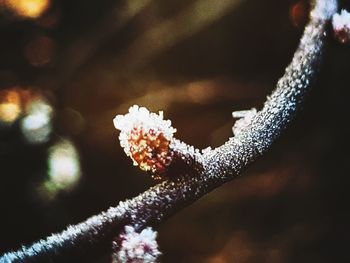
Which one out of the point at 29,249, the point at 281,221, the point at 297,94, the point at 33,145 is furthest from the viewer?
the point at 281,221

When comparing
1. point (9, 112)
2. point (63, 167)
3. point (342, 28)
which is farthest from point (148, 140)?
point (9, 112)

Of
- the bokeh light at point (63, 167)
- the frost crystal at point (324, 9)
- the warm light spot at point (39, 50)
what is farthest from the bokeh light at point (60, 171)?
the frost crystal at point (324, 9)

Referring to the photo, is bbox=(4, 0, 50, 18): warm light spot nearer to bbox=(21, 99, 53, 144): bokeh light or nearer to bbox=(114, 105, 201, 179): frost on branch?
bbox=(21, 99, 53, 144): bokeh light

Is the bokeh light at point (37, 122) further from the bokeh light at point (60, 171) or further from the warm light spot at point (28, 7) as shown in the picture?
the warm light spot at point (28, 7)

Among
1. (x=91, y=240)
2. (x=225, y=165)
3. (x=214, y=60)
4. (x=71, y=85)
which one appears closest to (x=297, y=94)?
(x=225, y=165)

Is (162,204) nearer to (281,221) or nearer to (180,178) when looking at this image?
(180,178)
